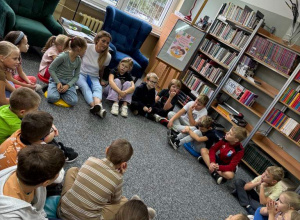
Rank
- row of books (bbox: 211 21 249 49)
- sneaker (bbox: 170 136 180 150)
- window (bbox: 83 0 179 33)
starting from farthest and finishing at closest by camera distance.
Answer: window (bbox: 83 0 179 33), row of books (bbox: 211 21 249 49), sneaker (bbox: 170 136 180 150)

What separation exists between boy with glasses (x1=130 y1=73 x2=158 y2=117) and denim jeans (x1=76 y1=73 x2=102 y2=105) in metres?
0.53

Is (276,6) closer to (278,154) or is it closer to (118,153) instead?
(278,154)

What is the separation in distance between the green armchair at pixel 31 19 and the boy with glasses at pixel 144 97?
1481mm

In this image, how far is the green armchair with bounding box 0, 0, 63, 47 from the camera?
318cm

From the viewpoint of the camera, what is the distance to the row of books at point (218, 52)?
4.27 meters

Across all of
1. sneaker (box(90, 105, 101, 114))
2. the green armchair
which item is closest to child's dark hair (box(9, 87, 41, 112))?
sneaker (box(90, 105, 101, 114))

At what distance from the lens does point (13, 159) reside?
57.3 inches

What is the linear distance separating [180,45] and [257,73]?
1.37 m

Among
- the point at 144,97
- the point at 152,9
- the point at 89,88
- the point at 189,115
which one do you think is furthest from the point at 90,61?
the point at 152,9

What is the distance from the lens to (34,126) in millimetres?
1482

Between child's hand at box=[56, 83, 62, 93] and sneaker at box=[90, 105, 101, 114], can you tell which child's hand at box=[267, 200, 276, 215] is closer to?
sneaker at box=[90, 105, 101, 114]

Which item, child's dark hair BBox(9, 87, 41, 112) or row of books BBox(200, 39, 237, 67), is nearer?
child's dark hair BBox(9, 87, 41, 112)

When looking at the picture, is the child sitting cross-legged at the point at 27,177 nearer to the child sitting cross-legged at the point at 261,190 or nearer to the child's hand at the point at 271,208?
the child's hand at the point at 271,208

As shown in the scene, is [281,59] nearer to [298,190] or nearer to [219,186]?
[298,190]
